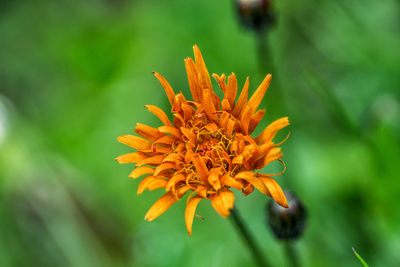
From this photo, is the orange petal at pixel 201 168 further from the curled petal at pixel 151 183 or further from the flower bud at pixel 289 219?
the flower bud at pixel 289 219

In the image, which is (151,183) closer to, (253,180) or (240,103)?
(253,180)

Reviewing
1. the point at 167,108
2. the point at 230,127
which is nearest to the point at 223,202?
the point at 230,127

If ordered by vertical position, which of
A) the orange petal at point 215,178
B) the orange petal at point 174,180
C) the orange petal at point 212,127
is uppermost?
the orange petal at point 212,127

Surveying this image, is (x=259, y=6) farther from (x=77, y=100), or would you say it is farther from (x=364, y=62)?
(x=77, y=100)

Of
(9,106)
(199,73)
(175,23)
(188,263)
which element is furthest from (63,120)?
(199,73)

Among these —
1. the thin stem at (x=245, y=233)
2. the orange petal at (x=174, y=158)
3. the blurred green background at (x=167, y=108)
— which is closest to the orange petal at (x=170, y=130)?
the orange petal at (x=174, y=158)

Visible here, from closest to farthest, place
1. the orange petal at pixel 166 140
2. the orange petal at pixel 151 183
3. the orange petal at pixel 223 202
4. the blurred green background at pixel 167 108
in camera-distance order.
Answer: the orange petal at pixel 223 202, the orange petal at pixel 151 183, the orange petal at pixel 166 140, the blurred green background at pixel 167 108

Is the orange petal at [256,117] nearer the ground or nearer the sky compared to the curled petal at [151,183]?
nearer the ground
